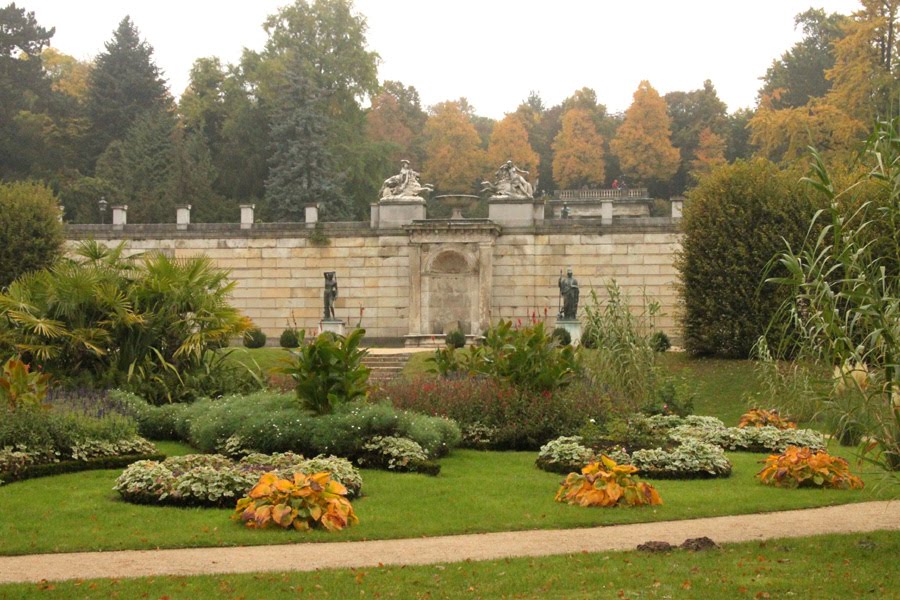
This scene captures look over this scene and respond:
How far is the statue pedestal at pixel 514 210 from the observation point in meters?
38.1

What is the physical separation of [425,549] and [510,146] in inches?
2517

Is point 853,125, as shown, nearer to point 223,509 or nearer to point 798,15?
point 798,15

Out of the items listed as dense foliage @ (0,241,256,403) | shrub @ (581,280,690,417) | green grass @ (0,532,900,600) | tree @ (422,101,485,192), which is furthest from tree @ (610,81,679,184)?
green grass @ (0,532,900,600)

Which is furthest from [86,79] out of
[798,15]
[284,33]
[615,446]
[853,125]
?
[615,446]

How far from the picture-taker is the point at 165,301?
67.6ft

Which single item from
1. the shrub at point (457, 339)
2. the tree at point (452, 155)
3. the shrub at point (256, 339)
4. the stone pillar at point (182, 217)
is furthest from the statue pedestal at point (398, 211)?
A: the tree at point (452, 155)

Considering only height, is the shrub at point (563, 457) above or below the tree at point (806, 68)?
below

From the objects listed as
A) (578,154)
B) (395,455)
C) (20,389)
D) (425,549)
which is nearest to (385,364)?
(395,455)

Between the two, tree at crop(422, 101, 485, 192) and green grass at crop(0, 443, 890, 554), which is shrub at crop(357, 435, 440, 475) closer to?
green grass at crop(0, 443, 890, 554)

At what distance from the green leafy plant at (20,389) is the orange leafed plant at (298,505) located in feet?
16.1

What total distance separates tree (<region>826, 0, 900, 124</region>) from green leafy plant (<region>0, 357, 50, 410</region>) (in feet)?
103

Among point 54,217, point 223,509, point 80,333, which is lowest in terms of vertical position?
point 223,509

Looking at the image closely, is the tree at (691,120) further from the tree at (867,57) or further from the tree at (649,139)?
the tree at (867,57)

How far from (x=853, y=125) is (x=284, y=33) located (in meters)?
31.7
